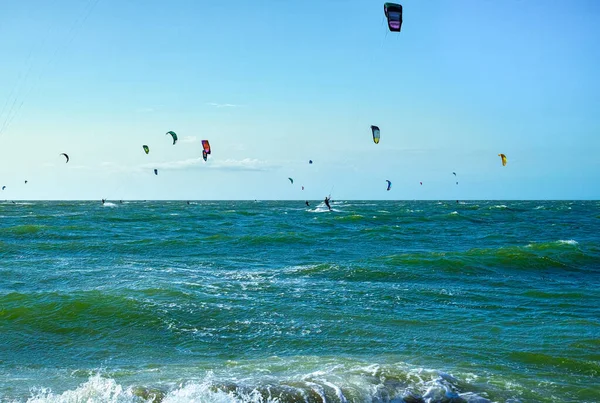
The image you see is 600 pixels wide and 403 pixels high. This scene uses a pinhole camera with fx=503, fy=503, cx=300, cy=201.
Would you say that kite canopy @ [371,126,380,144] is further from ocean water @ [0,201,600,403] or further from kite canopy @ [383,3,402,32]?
kite canopy @ [383,3,402,32]

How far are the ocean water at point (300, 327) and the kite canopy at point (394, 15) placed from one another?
23.7 feet

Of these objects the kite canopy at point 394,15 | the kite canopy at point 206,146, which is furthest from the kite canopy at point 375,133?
the kite canopy at point 206,146

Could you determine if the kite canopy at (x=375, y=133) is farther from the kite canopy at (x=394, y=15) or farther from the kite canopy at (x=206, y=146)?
the kite canopy at (x=206, y=146)

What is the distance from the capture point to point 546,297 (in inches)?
513

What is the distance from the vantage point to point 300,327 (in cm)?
1002

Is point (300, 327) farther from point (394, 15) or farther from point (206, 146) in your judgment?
point (206, 146)

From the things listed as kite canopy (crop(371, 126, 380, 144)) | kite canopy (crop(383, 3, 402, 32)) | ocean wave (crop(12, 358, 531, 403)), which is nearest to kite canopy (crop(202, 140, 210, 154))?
kite canopy (crop(371, 126, 380, 144))

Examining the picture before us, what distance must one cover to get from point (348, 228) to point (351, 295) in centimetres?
2137

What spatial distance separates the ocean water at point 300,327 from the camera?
21.9 ft

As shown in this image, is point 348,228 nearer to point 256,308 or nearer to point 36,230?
point 36,230

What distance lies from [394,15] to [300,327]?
9.04 m

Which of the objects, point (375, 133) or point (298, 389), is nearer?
point (298, 389)

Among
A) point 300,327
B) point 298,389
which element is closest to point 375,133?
point 300,327

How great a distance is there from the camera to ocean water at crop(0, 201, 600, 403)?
6672mm
